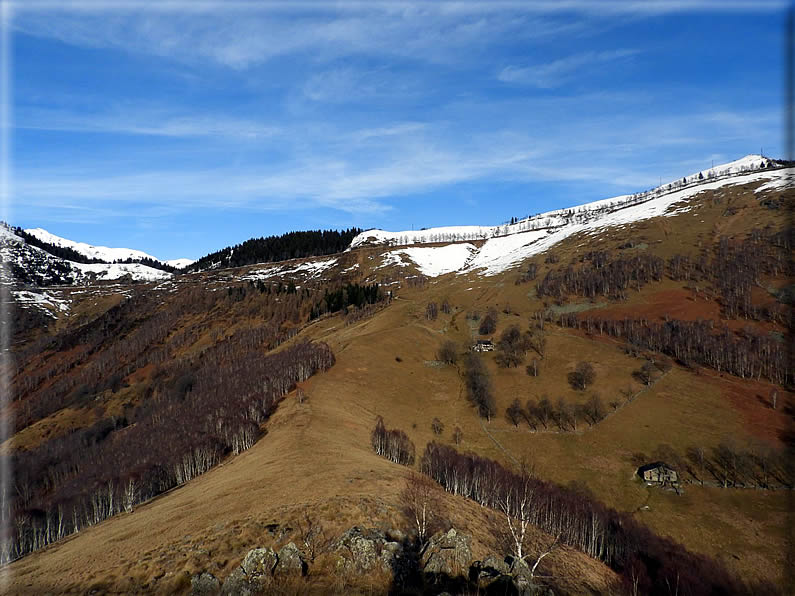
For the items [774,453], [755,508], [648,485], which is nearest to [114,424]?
[648,485]

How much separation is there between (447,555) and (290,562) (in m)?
11.4

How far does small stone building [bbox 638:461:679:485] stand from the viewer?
82.8 meters

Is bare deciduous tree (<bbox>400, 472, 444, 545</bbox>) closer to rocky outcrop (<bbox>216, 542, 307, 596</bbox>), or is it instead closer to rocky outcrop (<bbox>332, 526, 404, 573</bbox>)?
rocky outcrop (<bbox>332, 526, 404, 573</bbox>)

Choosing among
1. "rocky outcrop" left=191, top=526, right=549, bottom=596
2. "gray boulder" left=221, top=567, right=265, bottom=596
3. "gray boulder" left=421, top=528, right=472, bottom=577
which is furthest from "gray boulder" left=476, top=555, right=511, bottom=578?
"gray boulder" left=221, top=567, right=265, bottom=596

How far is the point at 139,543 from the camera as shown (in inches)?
1453

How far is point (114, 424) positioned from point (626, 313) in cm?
21139

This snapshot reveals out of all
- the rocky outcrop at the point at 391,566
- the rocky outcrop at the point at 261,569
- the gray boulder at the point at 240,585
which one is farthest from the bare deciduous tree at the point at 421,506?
the gray boulder at the point at 240,585

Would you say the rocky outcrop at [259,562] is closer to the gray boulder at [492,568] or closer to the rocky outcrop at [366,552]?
the rocky outcrop at [366,552]

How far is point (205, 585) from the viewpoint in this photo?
26.3m

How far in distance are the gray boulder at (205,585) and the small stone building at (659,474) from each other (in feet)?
289

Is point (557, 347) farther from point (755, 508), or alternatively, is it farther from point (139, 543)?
point (139, 543)

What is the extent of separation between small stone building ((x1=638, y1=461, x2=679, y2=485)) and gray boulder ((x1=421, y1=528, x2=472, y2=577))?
72278 millimetres

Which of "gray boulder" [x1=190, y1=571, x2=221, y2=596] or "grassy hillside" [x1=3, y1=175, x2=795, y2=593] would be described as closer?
"gray boulder" [x1=190, y1=571, x2=221, y2=596]

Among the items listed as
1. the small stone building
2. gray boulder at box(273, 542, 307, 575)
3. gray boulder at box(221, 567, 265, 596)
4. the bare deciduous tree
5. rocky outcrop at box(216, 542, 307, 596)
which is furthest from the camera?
the small stone building
